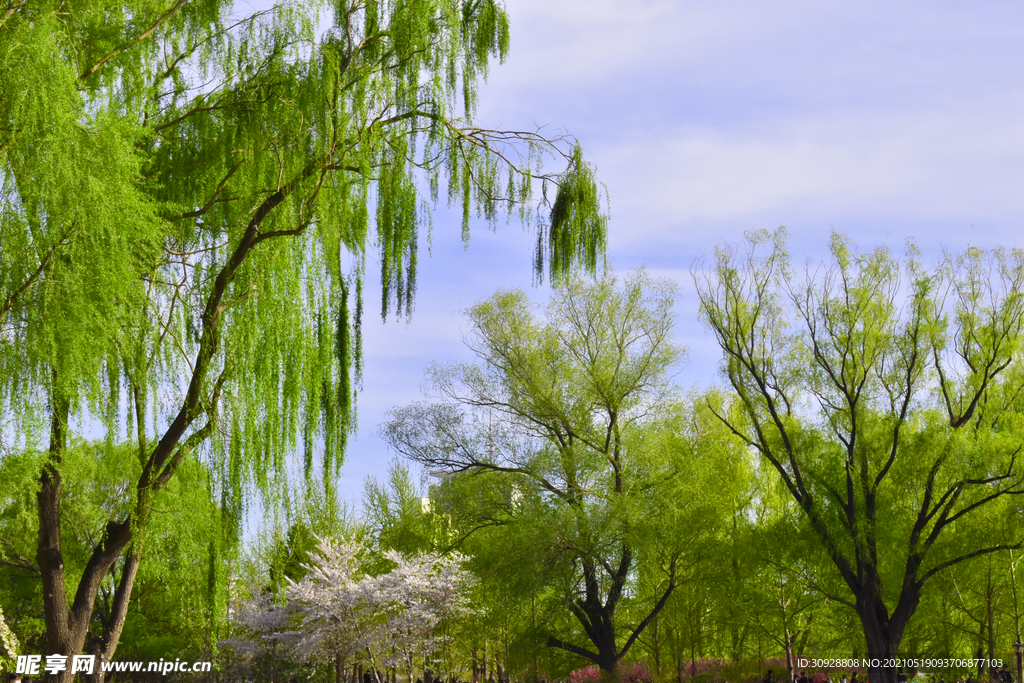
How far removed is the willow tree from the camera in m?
5.71

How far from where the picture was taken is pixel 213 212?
7340mm

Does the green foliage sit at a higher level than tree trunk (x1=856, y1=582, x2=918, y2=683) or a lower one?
higher

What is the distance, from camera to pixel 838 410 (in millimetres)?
17625

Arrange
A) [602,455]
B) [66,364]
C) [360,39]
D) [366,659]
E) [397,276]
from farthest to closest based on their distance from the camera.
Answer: [366,659] → [602,455] → [360,39] → [397,276] → [66,364]

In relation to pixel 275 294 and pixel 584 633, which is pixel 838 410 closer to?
pixel 584 633

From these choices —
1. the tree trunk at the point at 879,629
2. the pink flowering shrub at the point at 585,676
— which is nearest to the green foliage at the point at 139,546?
the pink flowering shrub at the point at 585,676

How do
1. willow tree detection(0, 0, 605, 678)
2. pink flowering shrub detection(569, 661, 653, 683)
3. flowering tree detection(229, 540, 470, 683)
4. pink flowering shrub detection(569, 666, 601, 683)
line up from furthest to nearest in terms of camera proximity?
pink flowering shrub detection(569, 666, 601, 683), pink flowering shrub detection(569, 661, 653, 683), flowering tree detection(229, 540, 470, 683), willow tree detection(0, 0, 605, 678)

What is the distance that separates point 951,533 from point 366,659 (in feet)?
43.4

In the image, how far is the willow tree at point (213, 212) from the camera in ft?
18.7

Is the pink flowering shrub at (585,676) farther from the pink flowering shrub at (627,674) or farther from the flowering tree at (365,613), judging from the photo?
the flowering tree at (365,613)

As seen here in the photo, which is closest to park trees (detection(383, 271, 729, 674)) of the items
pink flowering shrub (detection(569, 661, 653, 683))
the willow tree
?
pink flowering shrub (detection(569, 661, 653, 683))

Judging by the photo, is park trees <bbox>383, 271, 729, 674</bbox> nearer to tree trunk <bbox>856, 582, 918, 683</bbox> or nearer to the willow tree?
tree trunk <bbox>856, 582, 918, 683</bbox>

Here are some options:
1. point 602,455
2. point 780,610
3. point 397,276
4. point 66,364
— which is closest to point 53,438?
point 66,364

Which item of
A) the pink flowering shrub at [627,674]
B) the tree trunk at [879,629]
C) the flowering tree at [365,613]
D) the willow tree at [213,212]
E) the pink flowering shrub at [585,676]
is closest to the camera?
the willow tree at [213,212]
